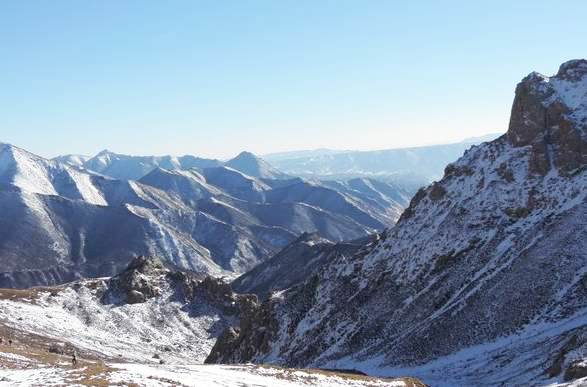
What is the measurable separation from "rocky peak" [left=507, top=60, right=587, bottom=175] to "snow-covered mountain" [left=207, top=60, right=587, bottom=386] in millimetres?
247

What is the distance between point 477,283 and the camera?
277 feet

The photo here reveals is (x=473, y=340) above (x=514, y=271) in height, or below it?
below

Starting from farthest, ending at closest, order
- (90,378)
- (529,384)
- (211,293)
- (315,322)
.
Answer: (211,293) → (315,322) → (529,384) → (90,378)

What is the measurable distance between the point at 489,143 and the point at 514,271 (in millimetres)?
43189

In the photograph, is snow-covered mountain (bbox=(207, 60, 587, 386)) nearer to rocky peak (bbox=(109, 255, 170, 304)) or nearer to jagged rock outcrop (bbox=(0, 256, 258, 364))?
jagged rock outcrop (bbox=(0, 256, 258, 364))

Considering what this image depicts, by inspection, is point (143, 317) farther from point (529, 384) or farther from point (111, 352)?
point (529, 384)

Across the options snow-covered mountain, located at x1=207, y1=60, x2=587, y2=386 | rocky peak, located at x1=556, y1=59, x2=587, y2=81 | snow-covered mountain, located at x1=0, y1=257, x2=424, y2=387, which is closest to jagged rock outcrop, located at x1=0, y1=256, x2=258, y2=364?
snow-covered mountain, located at x1=0, y1=257, x2=424, y2=387

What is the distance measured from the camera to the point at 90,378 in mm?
36281

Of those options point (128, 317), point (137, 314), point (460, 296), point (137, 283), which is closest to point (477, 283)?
point (460, 296)

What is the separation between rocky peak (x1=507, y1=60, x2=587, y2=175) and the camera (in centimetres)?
9762

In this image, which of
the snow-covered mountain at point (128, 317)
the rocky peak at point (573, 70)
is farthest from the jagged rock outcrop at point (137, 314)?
the rocky peak at point (573, 70)

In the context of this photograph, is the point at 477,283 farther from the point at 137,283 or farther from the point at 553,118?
the point at 137,283

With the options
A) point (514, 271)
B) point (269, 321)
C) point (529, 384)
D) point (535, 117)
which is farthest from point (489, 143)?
point (529, 384)

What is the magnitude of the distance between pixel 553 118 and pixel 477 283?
4181 centimetres
